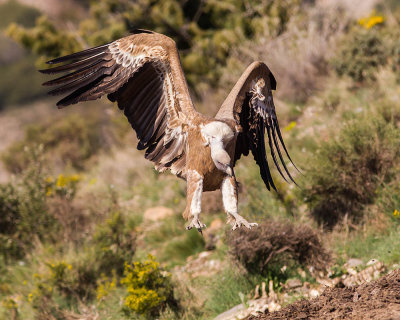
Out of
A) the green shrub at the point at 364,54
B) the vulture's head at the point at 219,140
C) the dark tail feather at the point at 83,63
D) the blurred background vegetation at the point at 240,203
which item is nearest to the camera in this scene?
the vulture's head at the point at 219,140

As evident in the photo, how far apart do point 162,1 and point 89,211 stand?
322 inches

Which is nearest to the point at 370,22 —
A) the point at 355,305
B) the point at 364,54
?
the point at 364,54

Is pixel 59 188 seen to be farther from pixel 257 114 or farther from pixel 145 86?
pixel 257 114

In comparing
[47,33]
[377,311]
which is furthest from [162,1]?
[377,311]

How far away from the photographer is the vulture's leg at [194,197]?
15.8 ft

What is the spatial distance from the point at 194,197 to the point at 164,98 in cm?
131

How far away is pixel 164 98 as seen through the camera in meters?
5.71

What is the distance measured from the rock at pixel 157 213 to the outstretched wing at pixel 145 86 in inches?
153

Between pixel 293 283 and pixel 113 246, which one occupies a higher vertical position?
pixel 113 246

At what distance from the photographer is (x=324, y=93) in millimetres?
10984

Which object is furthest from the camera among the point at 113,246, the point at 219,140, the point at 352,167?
the point at 113,246

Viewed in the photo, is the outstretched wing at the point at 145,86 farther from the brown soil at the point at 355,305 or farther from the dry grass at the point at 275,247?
the brown soil at the point at 355,305

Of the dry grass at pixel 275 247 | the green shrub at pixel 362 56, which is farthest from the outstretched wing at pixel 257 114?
the green shrub at pixel 362 56

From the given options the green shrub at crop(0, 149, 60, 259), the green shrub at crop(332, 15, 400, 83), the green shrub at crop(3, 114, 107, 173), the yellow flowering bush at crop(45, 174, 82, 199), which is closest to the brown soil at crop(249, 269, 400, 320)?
the green shrub at crop(0, 149, 60, 259)
